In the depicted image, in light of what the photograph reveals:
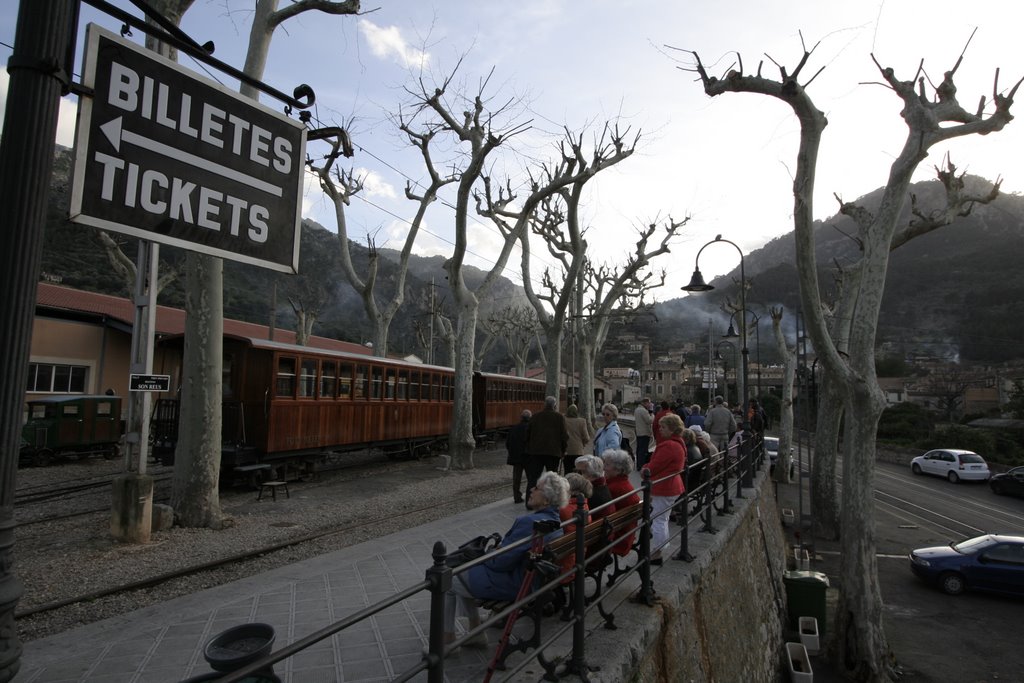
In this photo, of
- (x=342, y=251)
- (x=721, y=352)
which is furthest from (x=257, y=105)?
(x=721, y=352)

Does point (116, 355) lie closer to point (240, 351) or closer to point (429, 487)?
point (240, 351)

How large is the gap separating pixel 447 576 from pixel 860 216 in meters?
14.1

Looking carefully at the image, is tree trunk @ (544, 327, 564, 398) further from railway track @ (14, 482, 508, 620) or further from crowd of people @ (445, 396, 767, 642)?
railway track @ (14, 482, 508, 620)

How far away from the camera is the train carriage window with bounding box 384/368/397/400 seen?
1555 cm

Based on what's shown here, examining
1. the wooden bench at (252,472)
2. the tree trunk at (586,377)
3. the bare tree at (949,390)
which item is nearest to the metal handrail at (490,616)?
the wooden bench at (252,472)

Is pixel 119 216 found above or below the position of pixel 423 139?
below

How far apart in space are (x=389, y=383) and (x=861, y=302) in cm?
1078

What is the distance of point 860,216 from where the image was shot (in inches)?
523

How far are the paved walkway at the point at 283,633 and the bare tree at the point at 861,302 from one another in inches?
286

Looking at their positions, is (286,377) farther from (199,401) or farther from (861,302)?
Result: (861,302)

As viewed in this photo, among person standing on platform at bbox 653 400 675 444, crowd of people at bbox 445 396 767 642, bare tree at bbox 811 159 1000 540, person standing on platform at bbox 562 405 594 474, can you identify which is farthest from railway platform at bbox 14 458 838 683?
bare tree at bbox 811 159 1000 540

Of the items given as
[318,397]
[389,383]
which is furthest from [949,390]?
[318,397]

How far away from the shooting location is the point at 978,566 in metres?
14.4

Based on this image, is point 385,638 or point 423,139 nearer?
point 385,638
